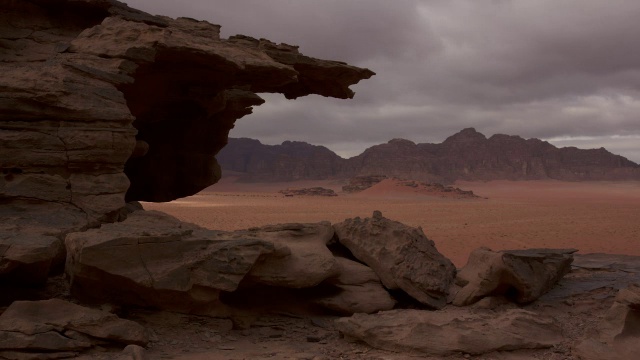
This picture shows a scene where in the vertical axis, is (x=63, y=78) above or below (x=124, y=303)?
above

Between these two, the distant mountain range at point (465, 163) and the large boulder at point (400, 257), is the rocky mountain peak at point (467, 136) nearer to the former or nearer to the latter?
the distant mountain range at point (465, 163)

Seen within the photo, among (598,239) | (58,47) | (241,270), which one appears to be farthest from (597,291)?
(598,239)

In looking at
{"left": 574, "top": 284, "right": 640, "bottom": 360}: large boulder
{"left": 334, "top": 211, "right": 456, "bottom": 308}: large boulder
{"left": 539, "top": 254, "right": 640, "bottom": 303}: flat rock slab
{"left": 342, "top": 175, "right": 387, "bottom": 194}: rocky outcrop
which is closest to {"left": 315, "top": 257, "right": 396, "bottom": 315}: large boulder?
{"left": 334, "top": 211, "right": 456, "bottom": 308}: large boulder

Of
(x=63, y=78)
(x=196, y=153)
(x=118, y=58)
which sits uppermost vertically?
(x=118, y=58)

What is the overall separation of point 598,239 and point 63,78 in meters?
19.9

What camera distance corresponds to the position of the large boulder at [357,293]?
7076mm

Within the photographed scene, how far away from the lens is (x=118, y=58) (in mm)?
7918

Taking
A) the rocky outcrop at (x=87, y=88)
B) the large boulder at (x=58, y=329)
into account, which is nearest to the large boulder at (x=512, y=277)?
the large boulder at (x=58, y=329)

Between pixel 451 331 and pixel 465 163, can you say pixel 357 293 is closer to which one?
pixel 451 331

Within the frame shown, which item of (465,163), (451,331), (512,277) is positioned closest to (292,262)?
(451,331)

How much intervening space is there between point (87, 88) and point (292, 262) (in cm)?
394

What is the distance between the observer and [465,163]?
359ft

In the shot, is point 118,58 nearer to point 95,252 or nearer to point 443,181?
point 95,252

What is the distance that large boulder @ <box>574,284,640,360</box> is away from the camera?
5.38 metres
